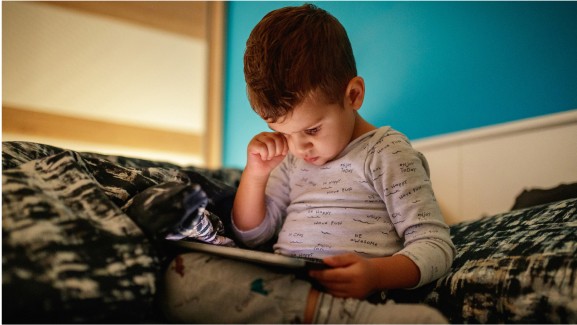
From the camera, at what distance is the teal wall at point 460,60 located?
1136 millimetres

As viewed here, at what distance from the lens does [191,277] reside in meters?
0.58

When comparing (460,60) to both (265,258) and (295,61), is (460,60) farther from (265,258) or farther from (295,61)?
(265,258)

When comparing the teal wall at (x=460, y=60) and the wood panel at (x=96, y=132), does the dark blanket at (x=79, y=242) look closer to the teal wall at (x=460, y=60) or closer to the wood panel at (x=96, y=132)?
the teal wall at (x=460, y=60)

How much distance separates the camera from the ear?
784 mm

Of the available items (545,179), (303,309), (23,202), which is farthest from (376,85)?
(23,202)

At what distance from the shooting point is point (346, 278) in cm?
57

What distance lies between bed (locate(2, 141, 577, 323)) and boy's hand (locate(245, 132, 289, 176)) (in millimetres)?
150

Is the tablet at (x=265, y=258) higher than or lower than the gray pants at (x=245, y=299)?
higher

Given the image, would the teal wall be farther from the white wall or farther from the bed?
the bed

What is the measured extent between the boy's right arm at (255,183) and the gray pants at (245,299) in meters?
0.30

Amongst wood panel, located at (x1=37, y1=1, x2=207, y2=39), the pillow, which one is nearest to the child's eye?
the pillow

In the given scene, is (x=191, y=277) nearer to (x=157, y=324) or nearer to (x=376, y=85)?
(x=157, y=324)

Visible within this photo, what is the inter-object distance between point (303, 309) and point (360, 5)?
1.30m

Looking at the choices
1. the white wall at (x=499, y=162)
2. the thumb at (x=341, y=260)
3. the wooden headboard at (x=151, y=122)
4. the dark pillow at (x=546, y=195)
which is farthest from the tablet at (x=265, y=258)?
the wooden headboard at (x=151, y=122)
